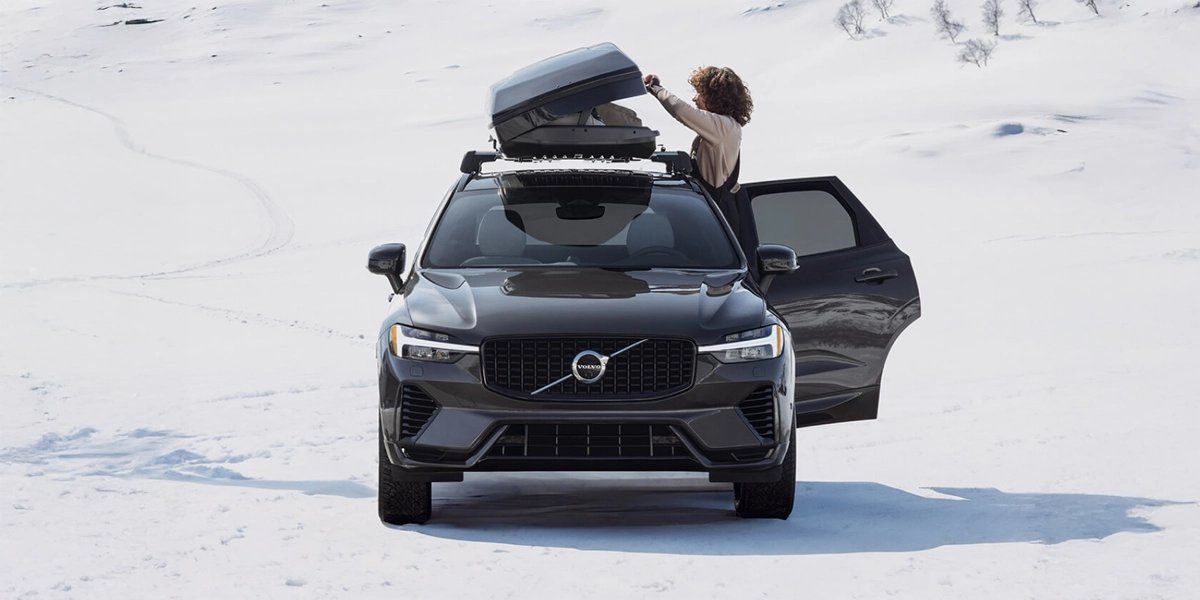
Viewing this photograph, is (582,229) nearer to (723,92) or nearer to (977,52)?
(723,92)

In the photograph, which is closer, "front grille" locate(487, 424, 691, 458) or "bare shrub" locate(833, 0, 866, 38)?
"front grille" locate(487, 424, 691, 458)

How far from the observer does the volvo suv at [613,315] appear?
5.50 m

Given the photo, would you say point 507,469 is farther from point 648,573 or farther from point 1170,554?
point 1170,554

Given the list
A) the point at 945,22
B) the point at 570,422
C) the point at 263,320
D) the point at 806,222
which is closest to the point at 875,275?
the point at 806,222

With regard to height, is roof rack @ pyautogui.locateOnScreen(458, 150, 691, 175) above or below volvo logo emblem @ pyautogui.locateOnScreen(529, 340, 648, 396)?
above

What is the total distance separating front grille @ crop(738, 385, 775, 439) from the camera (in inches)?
220

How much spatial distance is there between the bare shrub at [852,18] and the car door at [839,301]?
255 ft

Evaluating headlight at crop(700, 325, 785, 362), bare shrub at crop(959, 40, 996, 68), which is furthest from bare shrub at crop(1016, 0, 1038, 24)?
headlight at crop(700, 325, 785, 362)

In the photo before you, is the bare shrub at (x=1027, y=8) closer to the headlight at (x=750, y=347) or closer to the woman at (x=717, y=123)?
the woman at (x=717, y=123)

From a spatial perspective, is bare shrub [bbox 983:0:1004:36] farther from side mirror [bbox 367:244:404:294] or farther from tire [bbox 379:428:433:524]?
tire [bbox 379:428:433:524]

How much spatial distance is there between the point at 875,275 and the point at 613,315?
190cm

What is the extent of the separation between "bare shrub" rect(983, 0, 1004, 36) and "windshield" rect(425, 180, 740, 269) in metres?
75.3

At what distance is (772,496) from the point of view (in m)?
6.05

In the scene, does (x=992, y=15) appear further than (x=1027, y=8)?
No
